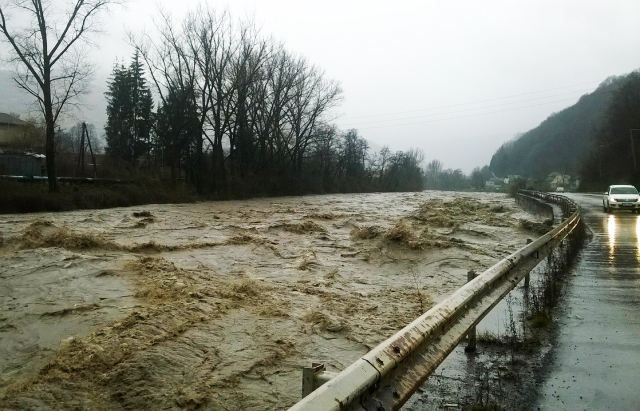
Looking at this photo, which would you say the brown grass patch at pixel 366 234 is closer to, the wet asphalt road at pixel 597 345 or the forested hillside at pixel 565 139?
the wet asphalt road at pixel 597 345

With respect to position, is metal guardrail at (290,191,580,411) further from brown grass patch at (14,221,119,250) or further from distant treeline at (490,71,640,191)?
distant treeline at (490,71,640,191)

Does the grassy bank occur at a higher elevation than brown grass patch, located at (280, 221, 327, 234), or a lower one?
higher

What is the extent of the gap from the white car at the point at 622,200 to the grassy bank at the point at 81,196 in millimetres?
30036

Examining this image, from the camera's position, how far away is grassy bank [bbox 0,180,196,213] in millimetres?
25906

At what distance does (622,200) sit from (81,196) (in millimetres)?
31557

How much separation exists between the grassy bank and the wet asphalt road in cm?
2617

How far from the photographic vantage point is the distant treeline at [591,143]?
81.2 m

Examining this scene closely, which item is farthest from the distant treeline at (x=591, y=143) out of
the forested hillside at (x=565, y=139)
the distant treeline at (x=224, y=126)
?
the distant treeline at (x=224, y=126)

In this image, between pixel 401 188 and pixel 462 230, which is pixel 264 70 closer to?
pixel 462 230

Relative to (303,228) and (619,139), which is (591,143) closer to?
(619,139)

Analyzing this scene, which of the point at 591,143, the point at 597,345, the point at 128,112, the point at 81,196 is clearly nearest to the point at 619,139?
the point at 591,143

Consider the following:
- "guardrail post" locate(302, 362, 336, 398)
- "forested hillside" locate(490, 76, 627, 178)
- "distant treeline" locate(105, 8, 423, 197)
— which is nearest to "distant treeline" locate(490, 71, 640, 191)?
"forested hillside" locate(490, 76, 627, 178)

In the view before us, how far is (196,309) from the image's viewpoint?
736cm

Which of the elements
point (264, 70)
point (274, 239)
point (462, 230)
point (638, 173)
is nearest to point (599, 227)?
point (462, 230)
